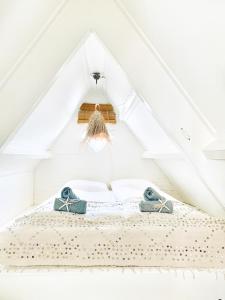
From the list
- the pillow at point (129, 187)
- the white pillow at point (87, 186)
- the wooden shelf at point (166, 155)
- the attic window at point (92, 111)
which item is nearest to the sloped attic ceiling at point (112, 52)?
the wooden shelf at point (166, 155)

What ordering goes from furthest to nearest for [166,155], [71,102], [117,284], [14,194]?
[71,102], [14,194], [166,155], [117,284]

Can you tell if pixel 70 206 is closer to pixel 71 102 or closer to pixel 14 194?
pixel 14 194

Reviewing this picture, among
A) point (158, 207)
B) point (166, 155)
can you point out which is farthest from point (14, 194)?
point (158, 207)

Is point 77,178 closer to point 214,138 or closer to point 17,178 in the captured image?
point 17,178

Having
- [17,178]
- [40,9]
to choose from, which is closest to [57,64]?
[40,9]

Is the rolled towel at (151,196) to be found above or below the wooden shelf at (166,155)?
below

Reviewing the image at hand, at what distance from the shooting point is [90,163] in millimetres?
4188

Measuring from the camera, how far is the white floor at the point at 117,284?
1537mm

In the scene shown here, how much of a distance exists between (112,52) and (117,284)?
A: 4.52 ft

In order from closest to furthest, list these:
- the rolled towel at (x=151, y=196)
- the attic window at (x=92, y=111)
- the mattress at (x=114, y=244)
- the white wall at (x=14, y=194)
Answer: the mattress at (x=114, y=244) < the rolled towel at (x=151, y=196) < the white wall at (x=14, y=194) < the attic window at (x=92, y=111)

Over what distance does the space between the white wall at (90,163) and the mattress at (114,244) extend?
2356mm

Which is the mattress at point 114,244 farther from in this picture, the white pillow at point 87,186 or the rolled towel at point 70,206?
the white pillow at point 87,186

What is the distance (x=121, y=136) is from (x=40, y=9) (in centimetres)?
288

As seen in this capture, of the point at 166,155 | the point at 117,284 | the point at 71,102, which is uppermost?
the point at 71,102
